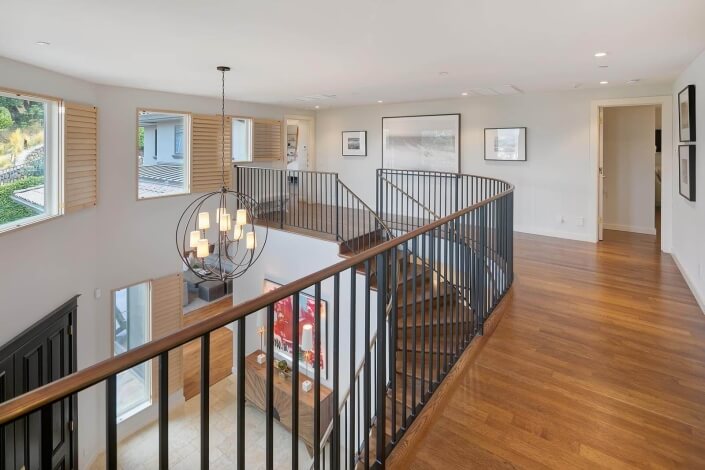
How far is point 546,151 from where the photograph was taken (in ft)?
22.1

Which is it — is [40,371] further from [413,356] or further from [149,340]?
[413,356]

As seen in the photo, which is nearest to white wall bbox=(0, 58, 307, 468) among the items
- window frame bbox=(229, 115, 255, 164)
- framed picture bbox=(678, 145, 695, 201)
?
window frame bbox=(229, 115, 255, 164)

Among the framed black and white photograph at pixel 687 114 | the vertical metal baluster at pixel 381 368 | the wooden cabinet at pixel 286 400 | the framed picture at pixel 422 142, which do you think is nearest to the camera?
the vertical metal baluster at pixel 381 368

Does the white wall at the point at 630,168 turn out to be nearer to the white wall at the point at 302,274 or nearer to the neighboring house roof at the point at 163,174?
the white wall at the point at 302,274

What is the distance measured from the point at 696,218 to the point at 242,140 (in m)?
7.14

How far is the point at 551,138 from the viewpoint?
667cm

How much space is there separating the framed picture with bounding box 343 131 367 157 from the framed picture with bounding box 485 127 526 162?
8.96 ft

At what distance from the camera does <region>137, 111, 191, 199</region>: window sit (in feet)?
21.3

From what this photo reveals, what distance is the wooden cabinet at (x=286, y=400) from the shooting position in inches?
229

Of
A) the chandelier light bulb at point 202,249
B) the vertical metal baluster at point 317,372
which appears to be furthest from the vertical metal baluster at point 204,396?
the chandelier light bulb at point 202,249

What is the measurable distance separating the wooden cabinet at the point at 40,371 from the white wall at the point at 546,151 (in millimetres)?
6600

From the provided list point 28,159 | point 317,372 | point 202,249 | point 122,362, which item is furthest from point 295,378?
point 28,159

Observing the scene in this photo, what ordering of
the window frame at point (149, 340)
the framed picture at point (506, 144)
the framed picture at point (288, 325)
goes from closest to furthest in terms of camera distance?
the window frame at point (149, 340)
the framed picture at point (288, 325)
the framed picture at point (506, 144)

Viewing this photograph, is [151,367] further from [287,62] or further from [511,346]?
[511,346]
